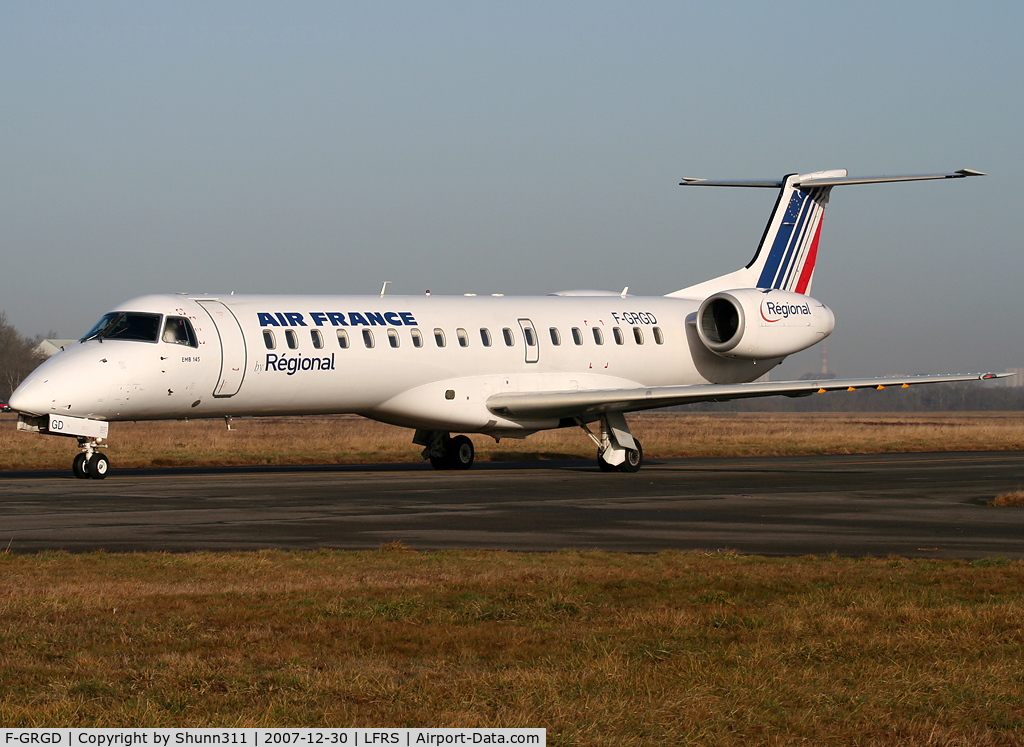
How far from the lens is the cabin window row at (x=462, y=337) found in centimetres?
2378

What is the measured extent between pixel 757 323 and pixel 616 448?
5.13m

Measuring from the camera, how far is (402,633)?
827cm

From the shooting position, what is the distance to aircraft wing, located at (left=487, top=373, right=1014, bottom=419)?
25.9 m

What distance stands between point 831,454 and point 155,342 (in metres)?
20.7

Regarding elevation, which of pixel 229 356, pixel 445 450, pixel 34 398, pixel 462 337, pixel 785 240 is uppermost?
pixel 785 240

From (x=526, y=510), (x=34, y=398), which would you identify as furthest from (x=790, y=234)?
(x=34, y=398)

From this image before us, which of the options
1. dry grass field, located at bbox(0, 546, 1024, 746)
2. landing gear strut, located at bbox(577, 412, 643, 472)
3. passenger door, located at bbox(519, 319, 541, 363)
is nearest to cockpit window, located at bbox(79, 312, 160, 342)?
passenger door, located at bbox(519, 319, 541, 363)

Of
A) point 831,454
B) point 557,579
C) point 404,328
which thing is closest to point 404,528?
point 557,579

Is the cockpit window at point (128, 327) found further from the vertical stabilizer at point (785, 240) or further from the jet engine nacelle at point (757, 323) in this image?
the vertical stabilizer at point (785, 240)

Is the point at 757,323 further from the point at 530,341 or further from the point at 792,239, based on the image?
the point at 530,341

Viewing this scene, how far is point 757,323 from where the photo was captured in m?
30.0

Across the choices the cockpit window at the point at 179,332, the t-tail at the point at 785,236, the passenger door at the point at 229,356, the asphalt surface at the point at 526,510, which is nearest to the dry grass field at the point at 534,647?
the asphalt surface at the point at 526,510

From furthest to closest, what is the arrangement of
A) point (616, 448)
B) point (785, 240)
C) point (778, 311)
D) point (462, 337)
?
point (785, 240), point (778, 311), point (616, 448), point (462, 337)

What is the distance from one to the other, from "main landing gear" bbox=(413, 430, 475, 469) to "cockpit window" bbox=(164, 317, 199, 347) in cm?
715
